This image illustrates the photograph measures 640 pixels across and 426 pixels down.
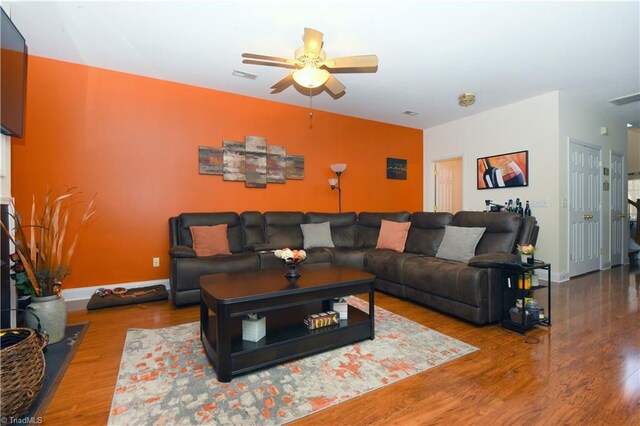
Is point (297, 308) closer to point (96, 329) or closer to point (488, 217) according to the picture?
point (96, 329)

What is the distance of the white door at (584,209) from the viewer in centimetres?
435

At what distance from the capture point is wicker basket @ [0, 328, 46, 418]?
4.49 feet

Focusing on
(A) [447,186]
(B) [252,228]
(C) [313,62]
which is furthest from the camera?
(A) [447,186]

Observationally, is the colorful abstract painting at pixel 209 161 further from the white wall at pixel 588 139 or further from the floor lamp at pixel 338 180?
the white wall at pixel 588 139

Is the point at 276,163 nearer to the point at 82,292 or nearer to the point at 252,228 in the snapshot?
the point at 252,228

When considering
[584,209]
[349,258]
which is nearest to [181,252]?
[349,258]

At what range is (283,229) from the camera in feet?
13.9

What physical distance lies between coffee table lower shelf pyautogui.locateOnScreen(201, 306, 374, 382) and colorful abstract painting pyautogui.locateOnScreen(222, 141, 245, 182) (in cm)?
260

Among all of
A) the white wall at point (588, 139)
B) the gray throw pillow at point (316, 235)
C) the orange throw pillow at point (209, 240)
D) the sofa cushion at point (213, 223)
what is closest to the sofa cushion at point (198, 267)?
the orange throw pillow at point (209, 240)

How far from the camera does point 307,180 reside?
4.91 m

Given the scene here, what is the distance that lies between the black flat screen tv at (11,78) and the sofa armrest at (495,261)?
12.6ft

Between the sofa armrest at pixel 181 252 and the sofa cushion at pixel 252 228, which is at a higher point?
the sofa cushion at pixel 252 228

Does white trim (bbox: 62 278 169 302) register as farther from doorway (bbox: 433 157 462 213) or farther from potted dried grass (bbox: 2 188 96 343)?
doorway (bbox: 433 157 462 213)

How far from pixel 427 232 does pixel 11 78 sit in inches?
167
